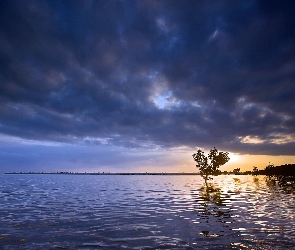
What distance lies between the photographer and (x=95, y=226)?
18094 mm

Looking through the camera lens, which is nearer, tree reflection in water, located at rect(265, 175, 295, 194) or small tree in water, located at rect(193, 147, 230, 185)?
tree reflection in water, located at rect(265, 175, 295, 194)

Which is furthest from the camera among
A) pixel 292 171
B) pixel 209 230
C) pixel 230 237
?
pixel 292 171

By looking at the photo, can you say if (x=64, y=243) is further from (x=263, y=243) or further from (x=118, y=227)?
(x=263, y=243)

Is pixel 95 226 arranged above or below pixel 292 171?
below

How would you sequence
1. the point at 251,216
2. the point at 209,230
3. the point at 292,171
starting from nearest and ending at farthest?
the point at 209,230, the point at 251,216, the point at 292,171

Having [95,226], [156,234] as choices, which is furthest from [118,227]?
[156,234]

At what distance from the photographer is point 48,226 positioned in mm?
18000

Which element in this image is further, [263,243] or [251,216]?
[251,216]

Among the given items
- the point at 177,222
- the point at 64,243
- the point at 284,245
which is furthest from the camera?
the point at 177,222

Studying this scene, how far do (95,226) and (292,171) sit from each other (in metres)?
135

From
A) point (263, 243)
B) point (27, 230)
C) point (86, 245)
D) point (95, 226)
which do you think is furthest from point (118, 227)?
point (263, 243)

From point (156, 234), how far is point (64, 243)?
5931mm

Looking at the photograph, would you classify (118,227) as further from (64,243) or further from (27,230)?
(27,230)

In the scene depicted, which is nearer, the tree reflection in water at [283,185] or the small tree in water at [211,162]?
the tree reflection in water at [283,185]
